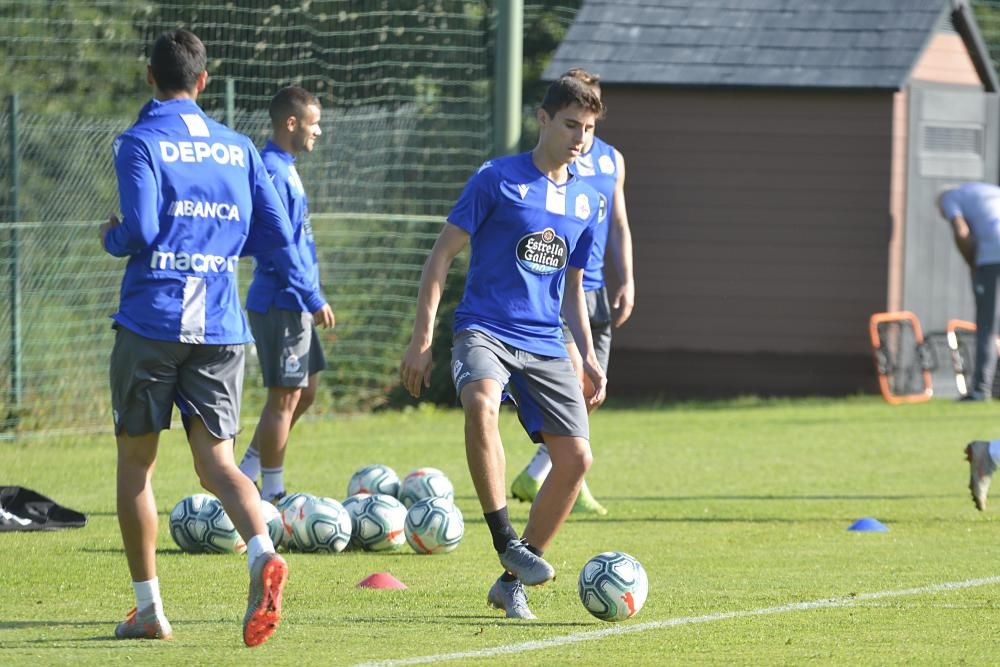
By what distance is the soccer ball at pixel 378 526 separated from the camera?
8773mm

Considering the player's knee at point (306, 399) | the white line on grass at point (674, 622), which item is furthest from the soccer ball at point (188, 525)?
the white line on grass at point (674, 622)

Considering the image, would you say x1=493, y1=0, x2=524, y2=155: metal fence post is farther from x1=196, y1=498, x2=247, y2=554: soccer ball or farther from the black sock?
the black sock

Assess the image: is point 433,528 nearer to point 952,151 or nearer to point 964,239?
point 964,239

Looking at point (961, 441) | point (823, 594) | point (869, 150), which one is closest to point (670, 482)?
point (961, 441)

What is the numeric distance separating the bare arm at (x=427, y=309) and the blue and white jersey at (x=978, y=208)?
11.3 metres

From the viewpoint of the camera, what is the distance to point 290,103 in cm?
→ 987

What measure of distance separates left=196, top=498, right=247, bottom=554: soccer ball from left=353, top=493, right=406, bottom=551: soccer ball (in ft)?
1.93

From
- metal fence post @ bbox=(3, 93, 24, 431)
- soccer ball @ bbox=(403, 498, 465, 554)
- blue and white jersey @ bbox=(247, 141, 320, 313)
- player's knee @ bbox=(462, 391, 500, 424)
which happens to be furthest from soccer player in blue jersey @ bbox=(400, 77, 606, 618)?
metal fence post @ bbox=(3, 93, 24, 431)

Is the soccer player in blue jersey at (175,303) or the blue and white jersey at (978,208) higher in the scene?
the soccer player in blue jersey at (175,303)

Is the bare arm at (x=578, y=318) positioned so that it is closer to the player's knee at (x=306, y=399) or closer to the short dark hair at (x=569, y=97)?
the short dark hair at (x=569, y=97)

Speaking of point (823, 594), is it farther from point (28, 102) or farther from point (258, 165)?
point (28, 102)

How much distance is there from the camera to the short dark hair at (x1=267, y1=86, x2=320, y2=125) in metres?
9.87

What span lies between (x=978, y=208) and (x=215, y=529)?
1107 cm

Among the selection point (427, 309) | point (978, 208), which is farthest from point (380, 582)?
point (978, 208)
